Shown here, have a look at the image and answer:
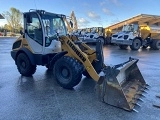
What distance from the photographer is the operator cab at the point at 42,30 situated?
634 cm

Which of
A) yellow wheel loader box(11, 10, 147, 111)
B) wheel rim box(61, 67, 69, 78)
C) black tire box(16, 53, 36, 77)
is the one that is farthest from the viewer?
black tire box(16, 53, 36, 77)

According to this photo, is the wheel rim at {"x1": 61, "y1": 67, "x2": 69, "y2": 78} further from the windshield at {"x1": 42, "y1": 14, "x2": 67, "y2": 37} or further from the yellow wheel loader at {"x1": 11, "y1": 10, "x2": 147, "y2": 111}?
the windshield at {"x1": 42, "y1": 14, "x2": 67, "y2": 37}

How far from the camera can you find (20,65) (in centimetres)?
711

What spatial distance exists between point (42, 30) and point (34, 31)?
0.47 metres

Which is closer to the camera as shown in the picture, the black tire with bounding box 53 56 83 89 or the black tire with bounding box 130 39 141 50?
the black tire with bounding box 53 56 83 89

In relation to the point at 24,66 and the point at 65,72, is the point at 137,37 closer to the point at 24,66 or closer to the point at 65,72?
the point at 24,66

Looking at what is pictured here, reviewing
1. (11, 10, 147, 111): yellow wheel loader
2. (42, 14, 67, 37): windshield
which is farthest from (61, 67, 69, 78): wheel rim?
(42, 14, 67, 37): windshield

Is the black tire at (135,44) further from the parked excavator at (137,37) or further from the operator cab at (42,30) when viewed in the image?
the operator cab at (42,30)

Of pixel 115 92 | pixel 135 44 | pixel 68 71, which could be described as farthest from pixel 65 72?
pixel 135 44

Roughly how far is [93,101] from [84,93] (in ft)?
2.12

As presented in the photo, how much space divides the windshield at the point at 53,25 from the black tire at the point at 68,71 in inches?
51.0

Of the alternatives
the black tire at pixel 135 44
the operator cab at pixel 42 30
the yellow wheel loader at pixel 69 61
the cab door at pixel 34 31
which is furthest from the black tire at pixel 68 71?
the black tire at pixel 135 44

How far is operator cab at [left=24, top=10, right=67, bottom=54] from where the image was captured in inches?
249

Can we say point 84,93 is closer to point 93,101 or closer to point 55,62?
point 93,101
